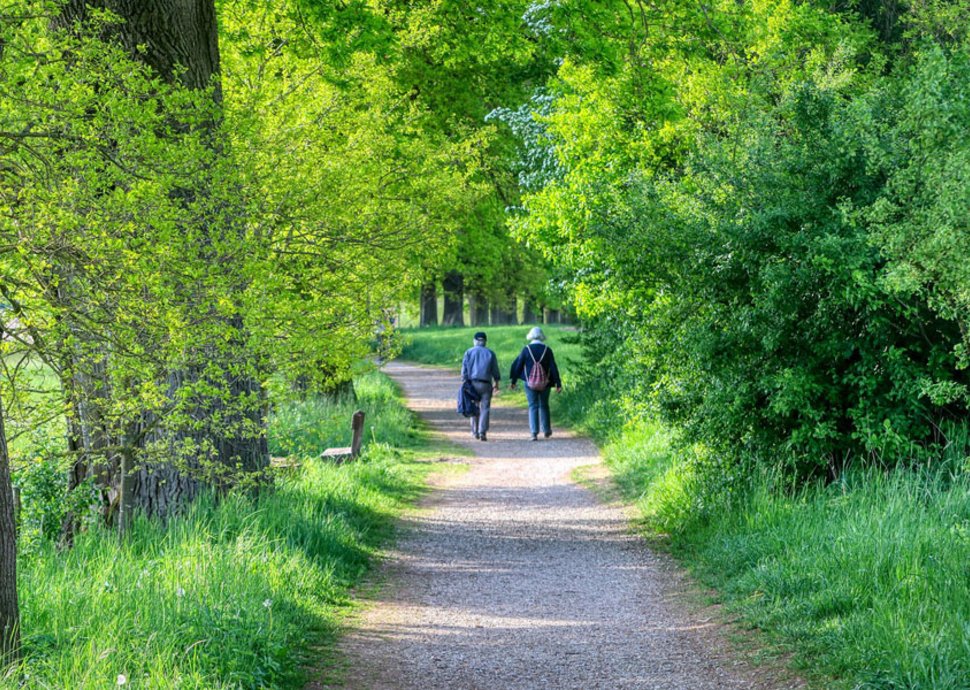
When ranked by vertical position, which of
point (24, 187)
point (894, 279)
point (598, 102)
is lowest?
point (894, 279)

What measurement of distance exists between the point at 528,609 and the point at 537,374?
11049mm

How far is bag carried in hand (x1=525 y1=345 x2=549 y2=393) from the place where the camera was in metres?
19.5

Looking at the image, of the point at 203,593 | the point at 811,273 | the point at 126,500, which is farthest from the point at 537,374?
the point at 203,593

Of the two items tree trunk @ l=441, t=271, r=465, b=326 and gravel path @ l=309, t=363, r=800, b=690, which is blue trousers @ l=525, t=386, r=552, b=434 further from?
tree trunk @ l=441, t=271, r=465, b=326

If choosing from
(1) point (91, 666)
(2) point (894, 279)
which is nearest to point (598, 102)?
(2) point (894, 279)

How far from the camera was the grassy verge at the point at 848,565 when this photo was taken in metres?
5.84

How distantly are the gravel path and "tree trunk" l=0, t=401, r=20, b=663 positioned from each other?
1.69 m

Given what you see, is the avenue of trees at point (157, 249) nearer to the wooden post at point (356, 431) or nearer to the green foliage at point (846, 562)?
the wooden post at point (356, 431)

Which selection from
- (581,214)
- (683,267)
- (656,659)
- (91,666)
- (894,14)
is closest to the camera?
(91,666)

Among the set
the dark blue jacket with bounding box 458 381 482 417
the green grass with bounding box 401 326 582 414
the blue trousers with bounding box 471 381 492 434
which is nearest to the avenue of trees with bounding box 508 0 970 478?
the blue trousers with bounding box 471 381 492 434

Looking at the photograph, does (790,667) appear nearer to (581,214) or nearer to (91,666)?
(91,666)

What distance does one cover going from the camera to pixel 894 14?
90.1ft

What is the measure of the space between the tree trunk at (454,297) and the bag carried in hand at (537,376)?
25697mm

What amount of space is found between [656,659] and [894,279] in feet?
9.37
